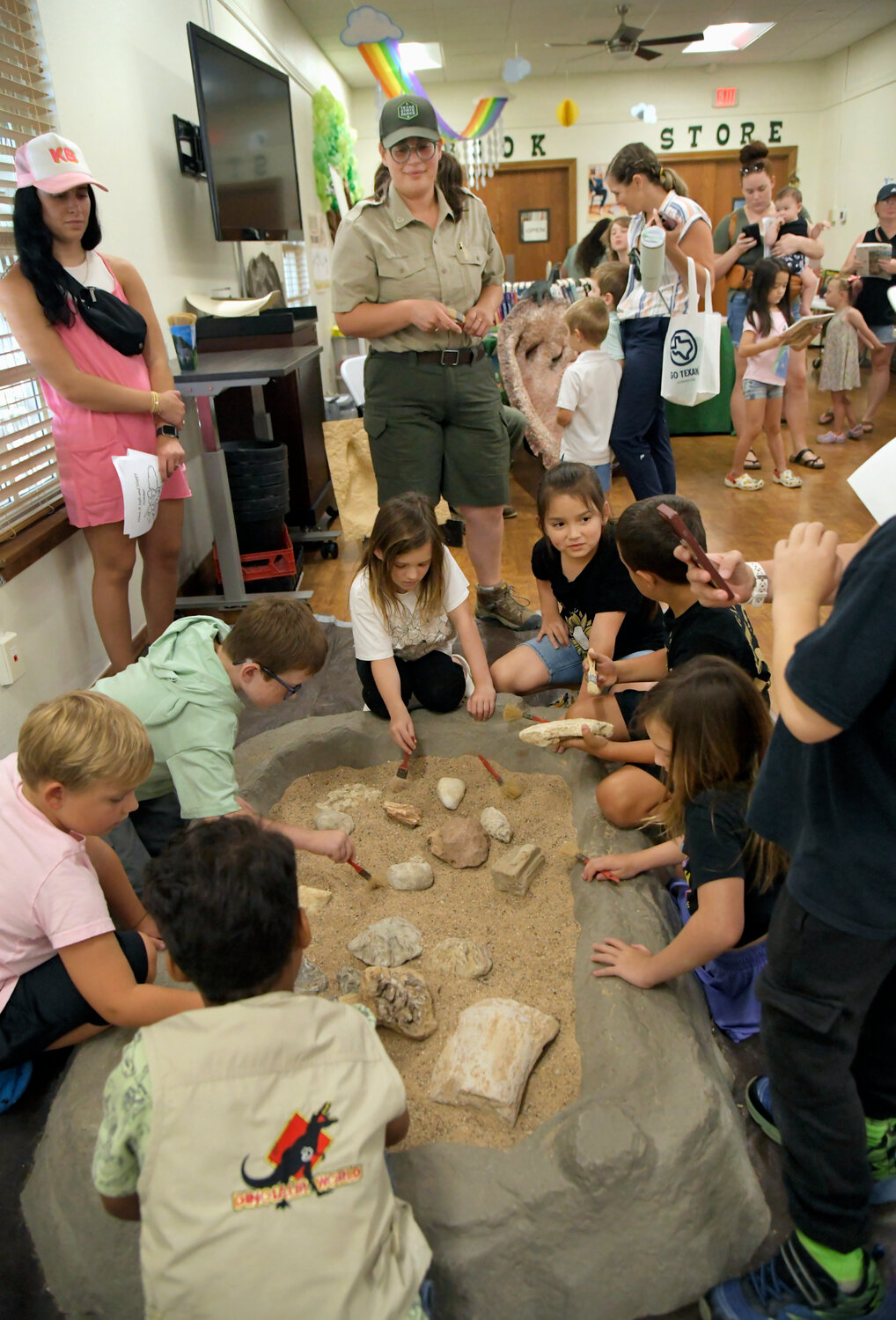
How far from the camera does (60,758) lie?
1.35m

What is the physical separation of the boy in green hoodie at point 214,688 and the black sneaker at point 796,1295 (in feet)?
3.17

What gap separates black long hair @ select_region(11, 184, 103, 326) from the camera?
7.60 feet

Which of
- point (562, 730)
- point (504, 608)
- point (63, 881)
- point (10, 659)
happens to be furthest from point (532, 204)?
point (63, 881)

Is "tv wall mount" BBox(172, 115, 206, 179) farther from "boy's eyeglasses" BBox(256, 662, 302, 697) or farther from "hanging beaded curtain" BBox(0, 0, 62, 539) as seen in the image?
"boy's eyeglasses" BBox(256, 662, 302, 697)

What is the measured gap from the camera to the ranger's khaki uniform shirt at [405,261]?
2676 mm

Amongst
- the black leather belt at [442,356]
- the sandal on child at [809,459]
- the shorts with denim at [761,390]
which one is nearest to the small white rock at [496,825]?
the black leather belt at [442,356]

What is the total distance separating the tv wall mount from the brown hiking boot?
Answer: 8.44 feet

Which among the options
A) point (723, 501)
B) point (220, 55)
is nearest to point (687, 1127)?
point (723, 501)

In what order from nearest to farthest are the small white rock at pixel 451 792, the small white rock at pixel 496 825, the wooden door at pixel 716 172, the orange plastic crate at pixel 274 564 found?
the small white rock at pixel 496 825 < the small white rock at pixel 451 792 < the orange plastic crate at pixel 274 564 < the wooden door at pixel 716 172

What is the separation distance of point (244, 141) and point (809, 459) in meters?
3.82

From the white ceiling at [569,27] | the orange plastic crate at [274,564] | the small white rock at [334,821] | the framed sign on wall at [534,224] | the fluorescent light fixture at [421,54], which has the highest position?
the white ceiling at [569,27]

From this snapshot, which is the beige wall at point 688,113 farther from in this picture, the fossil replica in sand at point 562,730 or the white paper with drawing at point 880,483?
the white paper with drawing at point 880,483

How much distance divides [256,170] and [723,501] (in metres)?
3.20

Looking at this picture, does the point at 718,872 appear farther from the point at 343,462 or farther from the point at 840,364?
the point at 840,364
